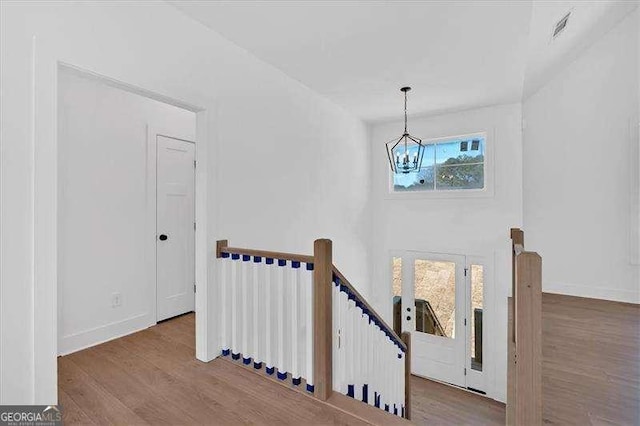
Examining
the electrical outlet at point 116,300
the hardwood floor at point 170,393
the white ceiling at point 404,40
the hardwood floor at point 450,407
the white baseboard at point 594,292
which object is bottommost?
the hardwood floor at point 450,407

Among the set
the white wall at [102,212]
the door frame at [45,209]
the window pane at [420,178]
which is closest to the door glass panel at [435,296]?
the window pane at [420,178]

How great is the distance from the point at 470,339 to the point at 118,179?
5.25 m

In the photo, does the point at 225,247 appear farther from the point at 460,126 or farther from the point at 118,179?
the point at 460,126

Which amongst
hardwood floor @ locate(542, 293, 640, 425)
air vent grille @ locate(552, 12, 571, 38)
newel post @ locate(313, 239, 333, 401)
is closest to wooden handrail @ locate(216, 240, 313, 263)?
newel post @ locate(313, 239, 333, 401)

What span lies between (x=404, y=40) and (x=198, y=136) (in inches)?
77.8

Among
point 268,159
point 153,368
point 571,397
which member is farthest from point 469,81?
point 153,368

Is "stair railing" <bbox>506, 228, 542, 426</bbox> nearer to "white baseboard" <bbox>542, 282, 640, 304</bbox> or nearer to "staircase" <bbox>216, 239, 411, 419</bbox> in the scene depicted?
"staircase" <bbox>216, 239, 411, 419</bbox>

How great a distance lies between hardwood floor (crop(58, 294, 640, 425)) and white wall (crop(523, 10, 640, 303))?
0.76 m

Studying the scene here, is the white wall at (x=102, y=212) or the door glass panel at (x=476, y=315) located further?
the door glass panel at (x=476, y=315)

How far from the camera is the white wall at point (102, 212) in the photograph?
2689mm

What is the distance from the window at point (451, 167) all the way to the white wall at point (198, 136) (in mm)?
1826

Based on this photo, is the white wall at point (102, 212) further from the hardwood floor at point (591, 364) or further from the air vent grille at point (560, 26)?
the air vent grille at point (560, 26)

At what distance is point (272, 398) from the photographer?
2047 mm

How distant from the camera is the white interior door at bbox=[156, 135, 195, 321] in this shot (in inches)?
136
